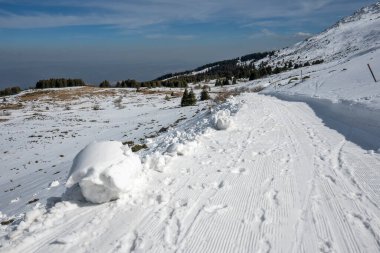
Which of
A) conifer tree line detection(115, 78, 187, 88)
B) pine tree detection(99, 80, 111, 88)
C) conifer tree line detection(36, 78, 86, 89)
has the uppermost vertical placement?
conifer tree line detection(36, 78, 86, 89)

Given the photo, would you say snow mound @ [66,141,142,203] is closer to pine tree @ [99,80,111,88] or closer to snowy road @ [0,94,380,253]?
snowy road @ [0,94,380,253]

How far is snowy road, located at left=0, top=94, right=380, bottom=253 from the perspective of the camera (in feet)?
16.6

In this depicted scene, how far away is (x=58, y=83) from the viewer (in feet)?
439

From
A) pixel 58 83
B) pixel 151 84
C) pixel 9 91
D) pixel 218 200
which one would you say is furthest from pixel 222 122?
pixel 58 83

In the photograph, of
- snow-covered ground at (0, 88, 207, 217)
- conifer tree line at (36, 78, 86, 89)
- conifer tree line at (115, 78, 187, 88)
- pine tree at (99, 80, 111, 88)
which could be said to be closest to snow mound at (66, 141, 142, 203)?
snow-covered ground at (0, 88, 207, 217)

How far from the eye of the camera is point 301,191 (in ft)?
22.1

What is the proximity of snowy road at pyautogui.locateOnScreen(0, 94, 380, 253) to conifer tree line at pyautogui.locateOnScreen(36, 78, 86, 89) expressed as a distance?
13619 centimetres

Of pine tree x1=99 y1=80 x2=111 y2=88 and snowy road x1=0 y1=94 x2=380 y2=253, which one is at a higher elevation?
snowy road x1=0 y1=94 x2=380 y2=253

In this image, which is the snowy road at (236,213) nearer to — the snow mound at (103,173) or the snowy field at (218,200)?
the snowy field at (218,200)

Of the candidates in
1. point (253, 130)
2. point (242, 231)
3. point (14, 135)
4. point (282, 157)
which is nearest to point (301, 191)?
point (242, 231)

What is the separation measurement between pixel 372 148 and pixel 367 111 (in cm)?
471

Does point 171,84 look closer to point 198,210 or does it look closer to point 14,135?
point 14,135

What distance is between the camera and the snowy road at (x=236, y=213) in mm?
5047

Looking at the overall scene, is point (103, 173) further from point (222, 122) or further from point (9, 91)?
point (9, 91)
